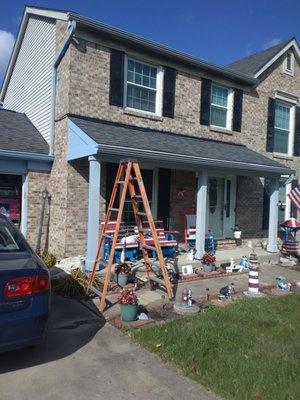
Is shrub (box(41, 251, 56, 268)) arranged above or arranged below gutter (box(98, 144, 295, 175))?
below

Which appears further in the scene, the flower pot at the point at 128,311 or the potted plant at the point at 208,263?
the potted plant at the point at 208,263

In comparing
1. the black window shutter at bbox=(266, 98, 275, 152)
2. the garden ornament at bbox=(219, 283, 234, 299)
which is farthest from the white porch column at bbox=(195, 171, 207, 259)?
the black window shutter at bbox=(266, 98, 275, 152)

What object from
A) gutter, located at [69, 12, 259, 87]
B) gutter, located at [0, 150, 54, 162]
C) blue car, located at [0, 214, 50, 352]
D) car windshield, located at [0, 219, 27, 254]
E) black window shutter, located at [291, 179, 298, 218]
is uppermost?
gutter, located at [69, 12, 259, 87]

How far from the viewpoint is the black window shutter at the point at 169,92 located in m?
10.6

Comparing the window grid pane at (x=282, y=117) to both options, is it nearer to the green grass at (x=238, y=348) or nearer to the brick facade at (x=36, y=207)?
the brick facade at (x=36, y=207)

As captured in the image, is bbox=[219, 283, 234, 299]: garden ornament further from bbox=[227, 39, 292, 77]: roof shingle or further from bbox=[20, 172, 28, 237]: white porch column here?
bbox=[227, 39, 292, 77]: roof shingle

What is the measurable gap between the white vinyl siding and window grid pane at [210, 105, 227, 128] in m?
5.06

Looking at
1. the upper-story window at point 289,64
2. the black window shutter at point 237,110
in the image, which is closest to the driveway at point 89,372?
the black window shutter at point 237,110

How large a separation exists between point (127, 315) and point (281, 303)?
9.09 feet

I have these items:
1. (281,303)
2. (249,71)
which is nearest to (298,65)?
(249,71)

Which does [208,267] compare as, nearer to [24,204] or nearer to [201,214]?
[201,214]

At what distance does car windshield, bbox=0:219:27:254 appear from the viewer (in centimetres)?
428

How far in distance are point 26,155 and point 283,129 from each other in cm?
944

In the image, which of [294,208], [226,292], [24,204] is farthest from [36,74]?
[294,208]
